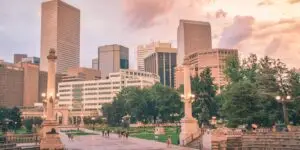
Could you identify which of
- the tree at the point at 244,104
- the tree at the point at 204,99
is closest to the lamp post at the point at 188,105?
the tree at the point at 244,104

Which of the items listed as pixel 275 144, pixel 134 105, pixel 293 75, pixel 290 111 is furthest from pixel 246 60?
pixel 134 105

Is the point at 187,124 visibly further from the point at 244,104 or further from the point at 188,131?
the point at 244,104

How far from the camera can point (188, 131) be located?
48.2 m

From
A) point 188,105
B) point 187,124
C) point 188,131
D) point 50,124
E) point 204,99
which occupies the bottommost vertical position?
point 188,131

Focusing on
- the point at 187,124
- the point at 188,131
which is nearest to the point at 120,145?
the point at 188,131

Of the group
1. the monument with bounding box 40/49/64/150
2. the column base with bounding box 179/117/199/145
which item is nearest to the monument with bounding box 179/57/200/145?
the column base with bounding box 179/117/199/145

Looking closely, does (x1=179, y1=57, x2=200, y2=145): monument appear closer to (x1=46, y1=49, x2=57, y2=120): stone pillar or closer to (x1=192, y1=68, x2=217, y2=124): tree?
(x1=46, y1=49, x2=57, y2=120): stone pillar

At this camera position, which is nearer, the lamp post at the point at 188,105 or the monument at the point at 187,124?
the monument at the point at 187,124

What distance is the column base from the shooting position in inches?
1850

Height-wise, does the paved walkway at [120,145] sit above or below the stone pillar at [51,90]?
below

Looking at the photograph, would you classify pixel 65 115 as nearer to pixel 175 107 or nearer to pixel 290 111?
pixel 175 107

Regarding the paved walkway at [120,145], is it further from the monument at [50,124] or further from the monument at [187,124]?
the monument at [50,124]

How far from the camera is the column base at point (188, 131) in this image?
4700 centimetres

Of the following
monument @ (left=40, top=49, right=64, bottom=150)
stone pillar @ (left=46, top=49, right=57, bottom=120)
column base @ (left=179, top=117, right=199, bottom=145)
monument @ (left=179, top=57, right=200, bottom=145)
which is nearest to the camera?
monument @ (left=40, top=49, right=64, bottom=150)
